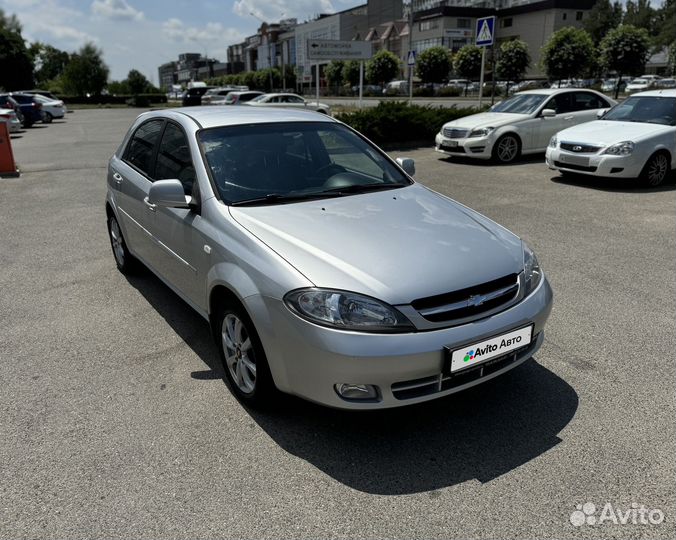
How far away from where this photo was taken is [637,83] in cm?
5828

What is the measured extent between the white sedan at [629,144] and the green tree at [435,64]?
57.4m

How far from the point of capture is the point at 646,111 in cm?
1002

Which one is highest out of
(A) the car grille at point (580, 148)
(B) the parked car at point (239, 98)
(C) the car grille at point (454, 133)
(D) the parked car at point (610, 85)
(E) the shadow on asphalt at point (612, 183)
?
(D) the parked car at point (610, 85)

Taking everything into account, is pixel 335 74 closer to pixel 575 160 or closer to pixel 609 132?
pixel 609 132

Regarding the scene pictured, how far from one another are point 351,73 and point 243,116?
2779 inches

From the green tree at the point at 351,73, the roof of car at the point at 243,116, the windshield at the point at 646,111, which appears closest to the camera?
the roof of car at the point at 243,116

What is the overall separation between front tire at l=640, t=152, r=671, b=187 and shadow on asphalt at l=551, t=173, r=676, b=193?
12cm

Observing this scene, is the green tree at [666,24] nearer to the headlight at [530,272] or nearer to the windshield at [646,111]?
the windshield at [646,111]

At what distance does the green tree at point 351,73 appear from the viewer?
69381 millimetres

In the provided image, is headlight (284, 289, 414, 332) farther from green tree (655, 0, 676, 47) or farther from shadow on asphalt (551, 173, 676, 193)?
green tree (655, 0, 676, 47)

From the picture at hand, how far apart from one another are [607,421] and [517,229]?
432 centimetres

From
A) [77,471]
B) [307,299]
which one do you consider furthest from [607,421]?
[77,471]

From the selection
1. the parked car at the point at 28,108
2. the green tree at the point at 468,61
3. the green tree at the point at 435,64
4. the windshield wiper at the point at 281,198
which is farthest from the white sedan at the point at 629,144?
the green tree at the point at 435,64

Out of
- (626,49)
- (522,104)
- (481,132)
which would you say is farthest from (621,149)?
(626,49)
